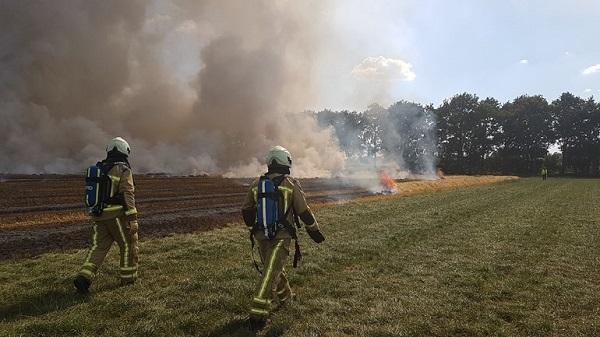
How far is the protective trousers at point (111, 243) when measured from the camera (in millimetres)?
7161

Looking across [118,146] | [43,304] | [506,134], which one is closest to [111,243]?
[43,304]

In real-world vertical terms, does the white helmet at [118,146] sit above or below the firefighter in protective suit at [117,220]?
above

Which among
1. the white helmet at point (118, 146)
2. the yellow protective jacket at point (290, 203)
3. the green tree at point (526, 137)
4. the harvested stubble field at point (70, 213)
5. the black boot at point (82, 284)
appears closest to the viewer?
the yellow protective jacket at point (290, 203)

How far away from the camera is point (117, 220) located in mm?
7414

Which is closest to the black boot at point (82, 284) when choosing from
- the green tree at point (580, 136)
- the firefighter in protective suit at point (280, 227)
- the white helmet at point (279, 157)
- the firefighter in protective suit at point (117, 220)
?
the firefighter in protective suit at point (117, 220)

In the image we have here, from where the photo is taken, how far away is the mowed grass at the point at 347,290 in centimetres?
578

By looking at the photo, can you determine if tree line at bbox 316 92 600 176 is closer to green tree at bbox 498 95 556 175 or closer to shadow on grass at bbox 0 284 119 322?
green tree at bbox 498 95 556 175

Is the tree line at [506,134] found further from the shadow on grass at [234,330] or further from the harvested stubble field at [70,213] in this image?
the shadow on grass at [234,330]

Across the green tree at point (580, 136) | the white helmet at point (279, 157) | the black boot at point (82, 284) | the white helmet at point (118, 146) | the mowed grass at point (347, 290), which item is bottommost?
the mowed grass at point (347, 290)

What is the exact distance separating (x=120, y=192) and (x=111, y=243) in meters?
0.92

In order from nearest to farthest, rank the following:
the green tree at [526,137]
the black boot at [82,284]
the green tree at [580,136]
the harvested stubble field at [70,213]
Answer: the black boot at [82,284] → the harvested stubble field at [70,213] → the green tree at [580,136] → the green tree at [526,137]

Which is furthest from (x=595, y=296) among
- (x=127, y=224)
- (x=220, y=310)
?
(x=127, y=224)

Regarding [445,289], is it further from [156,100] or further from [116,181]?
[156,100]

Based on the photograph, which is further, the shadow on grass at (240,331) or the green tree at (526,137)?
the green tree at (526,137)
